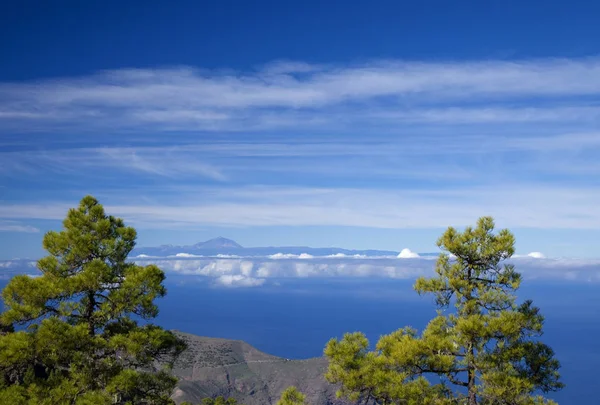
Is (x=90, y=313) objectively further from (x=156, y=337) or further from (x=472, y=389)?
(x=472, y=389)

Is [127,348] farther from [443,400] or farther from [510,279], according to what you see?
[510,279]

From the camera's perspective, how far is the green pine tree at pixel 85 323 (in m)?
15.9

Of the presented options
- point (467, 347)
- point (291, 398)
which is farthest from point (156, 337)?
point (467, 347)

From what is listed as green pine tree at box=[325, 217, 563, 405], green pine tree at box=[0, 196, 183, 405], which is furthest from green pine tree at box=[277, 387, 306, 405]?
green pine tree at box=[0, 196, 183, 405]

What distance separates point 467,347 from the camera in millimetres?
16578

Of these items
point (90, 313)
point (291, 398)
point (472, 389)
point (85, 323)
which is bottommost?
point (291, 398)

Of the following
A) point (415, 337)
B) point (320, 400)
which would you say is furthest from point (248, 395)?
point (415, 337)

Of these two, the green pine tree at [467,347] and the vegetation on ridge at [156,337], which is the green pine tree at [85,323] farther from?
the green pine tree at [467,347]

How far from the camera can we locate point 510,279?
16.8 meters

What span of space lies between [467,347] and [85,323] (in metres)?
11.7

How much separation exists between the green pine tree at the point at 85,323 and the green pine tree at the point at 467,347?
6.00 m

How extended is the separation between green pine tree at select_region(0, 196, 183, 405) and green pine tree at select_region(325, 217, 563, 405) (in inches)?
236

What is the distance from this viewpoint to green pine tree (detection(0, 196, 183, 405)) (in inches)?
624

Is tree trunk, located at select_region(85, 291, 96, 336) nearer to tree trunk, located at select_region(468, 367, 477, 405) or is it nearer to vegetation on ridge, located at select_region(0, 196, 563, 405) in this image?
vegetation on ridge, located at select_region(0, 196, 563, 405)
